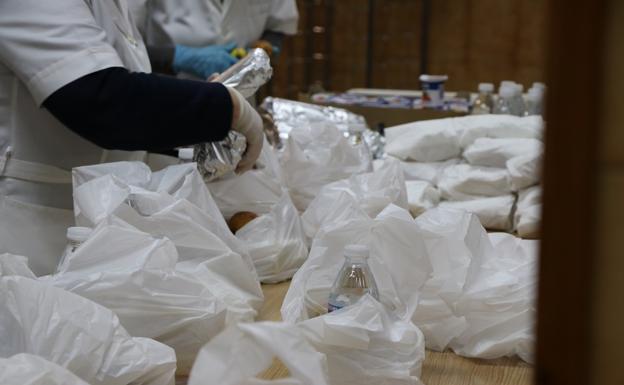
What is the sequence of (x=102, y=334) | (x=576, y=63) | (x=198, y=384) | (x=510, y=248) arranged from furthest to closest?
(x=510, y=248) → (x=102, y=334) → (x=198, y=384) → (x=576, y=63)

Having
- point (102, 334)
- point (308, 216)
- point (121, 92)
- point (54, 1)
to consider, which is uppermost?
point (54, 1)

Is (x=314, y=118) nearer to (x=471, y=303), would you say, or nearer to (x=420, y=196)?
(x=420, y=196)

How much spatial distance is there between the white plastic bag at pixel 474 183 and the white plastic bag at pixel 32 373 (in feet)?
4.32

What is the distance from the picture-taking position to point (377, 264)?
1152mm

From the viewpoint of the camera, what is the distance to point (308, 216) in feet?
5.30

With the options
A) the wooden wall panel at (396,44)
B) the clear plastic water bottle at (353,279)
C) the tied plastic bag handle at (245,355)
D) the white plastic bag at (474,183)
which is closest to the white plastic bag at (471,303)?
the clear plastic water bottle at (353,279)

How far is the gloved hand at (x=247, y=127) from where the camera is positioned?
1524 mm

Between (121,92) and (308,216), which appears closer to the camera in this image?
(121,92)

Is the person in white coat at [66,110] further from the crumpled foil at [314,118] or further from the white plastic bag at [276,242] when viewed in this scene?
the crumpled foil at [314,118]

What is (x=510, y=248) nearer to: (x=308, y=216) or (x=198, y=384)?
(x=308, y=216)

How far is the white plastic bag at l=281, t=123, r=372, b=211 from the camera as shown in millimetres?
1857

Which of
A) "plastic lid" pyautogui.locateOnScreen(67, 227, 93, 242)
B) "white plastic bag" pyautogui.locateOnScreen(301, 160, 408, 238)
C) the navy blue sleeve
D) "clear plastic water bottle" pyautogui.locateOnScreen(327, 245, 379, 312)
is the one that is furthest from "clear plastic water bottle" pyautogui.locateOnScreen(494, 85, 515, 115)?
"plastic lid" pyautogui.locateOnScreen(67, 227, 93, 242)

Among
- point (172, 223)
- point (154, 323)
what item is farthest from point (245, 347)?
point (172, 223)

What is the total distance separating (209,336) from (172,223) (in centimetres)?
19
